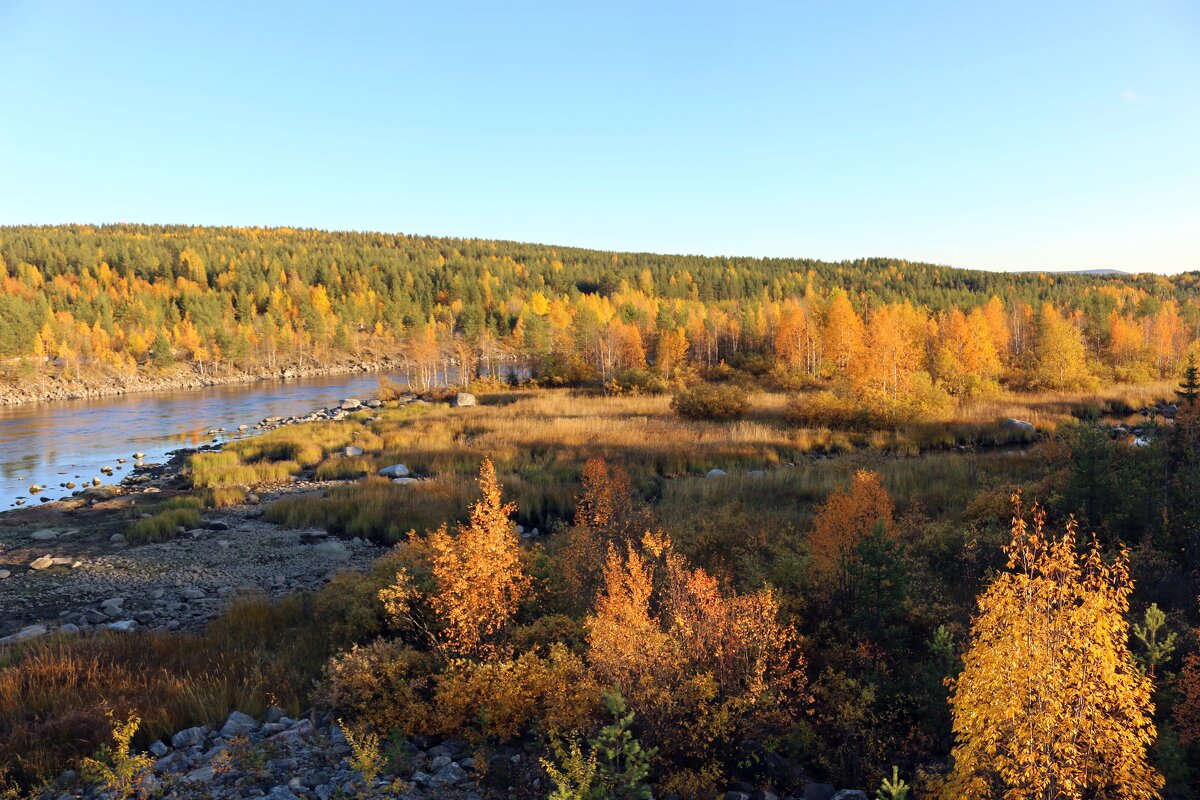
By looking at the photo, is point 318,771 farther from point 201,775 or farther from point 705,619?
point 705,619

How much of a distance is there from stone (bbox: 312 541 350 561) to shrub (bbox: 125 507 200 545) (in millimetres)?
4217

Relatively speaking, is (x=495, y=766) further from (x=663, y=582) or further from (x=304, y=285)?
(x=304, y=285)

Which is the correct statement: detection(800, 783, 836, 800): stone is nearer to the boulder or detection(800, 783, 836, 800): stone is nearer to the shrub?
the shrub

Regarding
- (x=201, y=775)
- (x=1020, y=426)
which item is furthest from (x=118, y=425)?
(x=1020, y=426)

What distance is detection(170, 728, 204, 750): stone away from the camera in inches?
231

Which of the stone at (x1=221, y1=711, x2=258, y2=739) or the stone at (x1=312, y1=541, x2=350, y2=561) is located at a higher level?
the stone at (x1=221, y1=711, x2=258, y2=739)

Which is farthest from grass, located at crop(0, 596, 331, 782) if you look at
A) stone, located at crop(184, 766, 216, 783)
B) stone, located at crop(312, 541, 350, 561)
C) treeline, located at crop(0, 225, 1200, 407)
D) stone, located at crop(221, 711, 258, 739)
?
treeline, located at crop(0, 225, 1200, 407)

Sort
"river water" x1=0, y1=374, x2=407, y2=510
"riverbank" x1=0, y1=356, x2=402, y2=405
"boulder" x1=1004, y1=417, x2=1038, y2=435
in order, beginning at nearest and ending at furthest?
1. "boulder" x1=1004, y1=417, x2=1038, y2=435
2. "river water" x1=0, y1=374, x2=407, y2=510
3. "riverbank" x1=0, y1=356, x2=402, y2=405

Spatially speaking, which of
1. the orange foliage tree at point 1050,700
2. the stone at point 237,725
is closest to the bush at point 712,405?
the stone at point 237,725

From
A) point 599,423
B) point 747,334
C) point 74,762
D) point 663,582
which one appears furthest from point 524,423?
point 747,334

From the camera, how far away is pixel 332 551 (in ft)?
44.0

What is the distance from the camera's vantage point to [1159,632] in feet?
21.8

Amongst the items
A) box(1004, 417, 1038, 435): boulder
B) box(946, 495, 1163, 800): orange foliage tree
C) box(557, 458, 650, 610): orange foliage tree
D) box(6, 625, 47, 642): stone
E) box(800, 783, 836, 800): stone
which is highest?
box(946, 495, 1163, 800): orange foliage tree

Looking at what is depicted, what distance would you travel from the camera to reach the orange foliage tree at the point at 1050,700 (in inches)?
133
